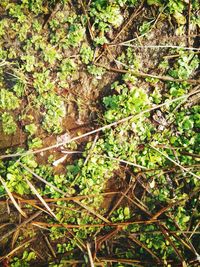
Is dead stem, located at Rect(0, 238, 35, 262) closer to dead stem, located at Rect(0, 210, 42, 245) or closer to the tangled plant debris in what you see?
the tangled plant debris

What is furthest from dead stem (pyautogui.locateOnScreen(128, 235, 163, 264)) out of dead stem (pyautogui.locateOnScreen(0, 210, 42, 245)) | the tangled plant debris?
dead stem (pyautogui.locateOnScreen(0, 210, 42, 245))

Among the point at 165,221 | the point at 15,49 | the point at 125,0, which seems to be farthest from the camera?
the point at 15,49

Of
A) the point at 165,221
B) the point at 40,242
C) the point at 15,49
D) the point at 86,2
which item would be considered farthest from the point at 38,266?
the point at 86,2

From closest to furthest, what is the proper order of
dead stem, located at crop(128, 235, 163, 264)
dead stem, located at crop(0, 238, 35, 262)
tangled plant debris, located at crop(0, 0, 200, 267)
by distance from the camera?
1. dead stem, located at crop(128, 235, 163, 264)
2. tangled plant debris, located at crop(0, 0, 200, 267)
3. dead stem, located at crop(0, 238, 35, 262)

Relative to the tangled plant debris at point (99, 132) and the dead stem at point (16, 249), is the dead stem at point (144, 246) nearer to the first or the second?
the tangled plant debris at point (99, 132)

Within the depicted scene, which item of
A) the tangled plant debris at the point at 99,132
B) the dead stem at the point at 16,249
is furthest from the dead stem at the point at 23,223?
the dead stem at the point at 16,249

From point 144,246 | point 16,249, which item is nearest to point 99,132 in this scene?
point 144,246

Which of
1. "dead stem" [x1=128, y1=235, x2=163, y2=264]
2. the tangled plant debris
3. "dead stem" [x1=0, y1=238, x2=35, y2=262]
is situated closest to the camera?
"dead stem" [x1=128, y1=235, x2=163, y2=264]

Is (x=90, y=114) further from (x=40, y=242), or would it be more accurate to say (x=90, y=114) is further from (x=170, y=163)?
(x=40, y=242)

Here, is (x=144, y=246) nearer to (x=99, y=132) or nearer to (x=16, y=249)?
(x=99, y=132)
